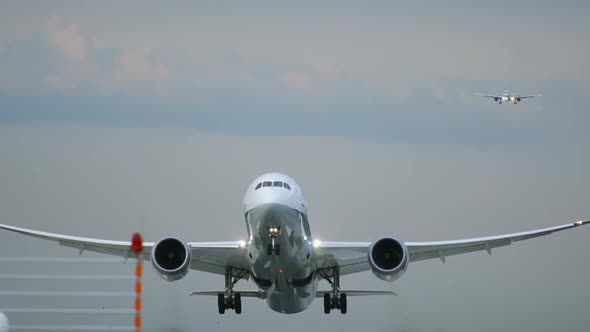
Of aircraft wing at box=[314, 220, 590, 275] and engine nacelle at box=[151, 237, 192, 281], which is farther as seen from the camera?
aircraft wing at box=[314, 220, 590, 275]

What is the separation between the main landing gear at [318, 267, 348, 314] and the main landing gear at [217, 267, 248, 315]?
3.18m

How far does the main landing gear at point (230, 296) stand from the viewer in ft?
125

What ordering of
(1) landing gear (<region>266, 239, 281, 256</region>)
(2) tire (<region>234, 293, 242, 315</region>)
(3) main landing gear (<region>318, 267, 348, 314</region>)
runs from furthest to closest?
(2) tire (<region>234, 293, 242, 315</region>)
(3) main landing gear (<region>318, 267, 348, 314</region>)
(1) landing gear (<region>266, 239, 281, 256</region>)

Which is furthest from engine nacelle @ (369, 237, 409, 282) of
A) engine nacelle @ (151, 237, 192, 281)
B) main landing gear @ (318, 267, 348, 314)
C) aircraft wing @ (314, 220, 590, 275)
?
engine nacelle @ (151, 237, 192, 281)

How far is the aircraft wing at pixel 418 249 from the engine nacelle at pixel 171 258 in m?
4.56

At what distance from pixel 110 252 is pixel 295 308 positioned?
7.95 metres

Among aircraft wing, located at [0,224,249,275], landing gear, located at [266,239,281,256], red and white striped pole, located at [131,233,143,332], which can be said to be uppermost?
aircraft wing, located at [0,224,249,275]

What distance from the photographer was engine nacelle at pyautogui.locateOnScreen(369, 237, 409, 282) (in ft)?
115

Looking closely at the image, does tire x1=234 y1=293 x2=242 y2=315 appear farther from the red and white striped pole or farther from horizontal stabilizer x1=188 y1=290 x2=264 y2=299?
the red and white striped pole

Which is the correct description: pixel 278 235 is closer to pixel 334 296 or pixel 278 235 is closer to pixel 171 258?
pixel 171 258

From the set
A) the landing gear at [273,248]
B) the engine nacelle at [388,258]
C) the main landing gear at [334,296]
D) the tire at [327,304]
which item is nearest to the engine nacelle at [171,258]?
the landing gear at [273,248]

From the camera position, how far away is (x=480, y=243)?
38.2 metres

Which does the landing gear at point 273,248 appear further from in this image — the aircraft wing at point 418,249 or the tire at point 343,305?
the tire at point 343,305

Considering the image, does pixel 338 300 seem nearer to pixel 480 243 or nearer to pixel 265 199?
pixel 480 243
